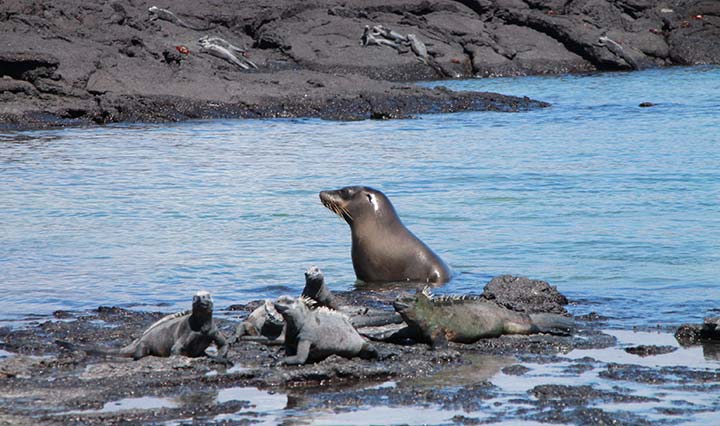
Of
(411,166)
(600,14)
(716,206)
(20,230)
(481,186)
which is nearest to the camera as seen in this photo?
(20,230)

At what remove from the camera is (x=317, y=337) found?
22.2 feet

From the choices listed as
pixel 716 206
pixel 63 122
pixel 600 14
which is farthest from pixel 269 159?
pixel 600 14

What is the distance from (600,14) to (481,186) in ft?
82.1

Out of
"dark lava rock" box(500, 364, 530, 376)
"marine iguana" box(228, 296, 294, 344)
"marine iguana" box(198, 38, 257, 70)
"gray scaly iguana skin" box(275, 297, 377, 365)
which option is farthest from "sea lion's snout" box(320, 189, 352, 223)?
"marine iguana" box(198, 38, 257, 70)

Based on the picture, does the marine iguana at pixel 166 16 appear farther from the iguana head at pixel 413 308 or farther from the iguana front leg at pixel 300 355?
the iguana front leg at pixel 300 355

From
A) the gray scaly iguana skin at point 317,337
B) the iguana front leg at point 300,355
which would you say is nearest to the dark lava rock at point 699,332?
the gray scaly iguana skin at point 317,337

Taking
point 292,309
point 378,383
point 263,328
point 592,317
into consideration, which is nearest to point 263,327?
point 263,328

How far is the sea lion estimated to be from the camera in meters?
10.3

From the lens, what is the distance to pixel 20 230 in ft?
44.6

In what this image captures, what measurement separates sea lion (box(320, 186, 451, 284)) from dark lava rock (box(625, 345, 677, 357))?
3169mm

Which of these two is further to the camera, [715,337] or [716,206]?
[716,206]

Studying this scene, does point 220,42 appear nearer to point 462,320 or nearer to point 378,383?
point 462,320

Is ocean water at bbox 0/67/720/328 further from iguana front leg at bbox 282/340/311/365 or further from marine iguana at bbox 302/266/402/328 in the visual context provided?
iguana front leg at bbox 282/340/311/365

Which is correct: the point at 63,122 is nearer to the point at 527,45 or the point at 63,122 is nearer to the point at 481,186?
the point at 481,186
